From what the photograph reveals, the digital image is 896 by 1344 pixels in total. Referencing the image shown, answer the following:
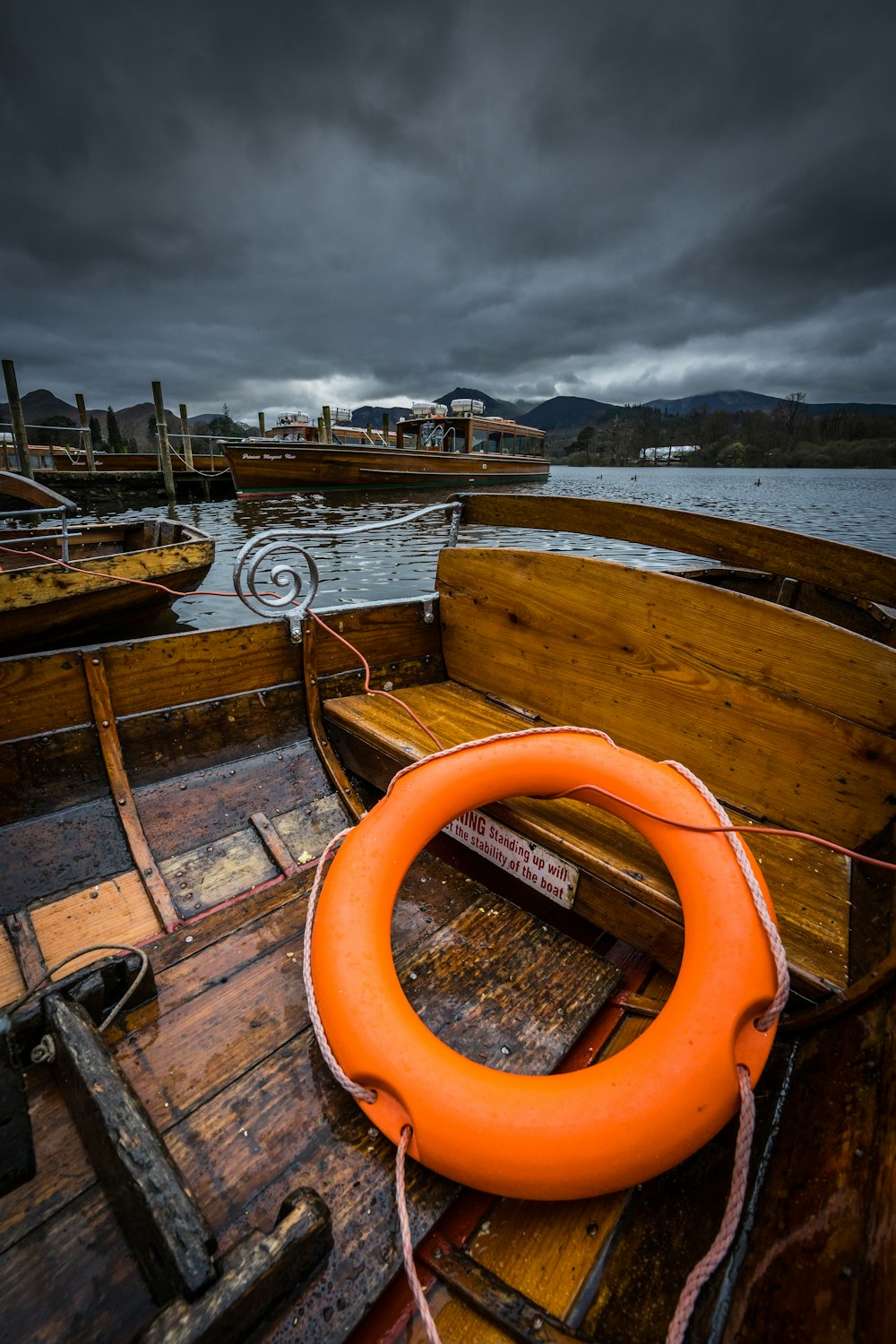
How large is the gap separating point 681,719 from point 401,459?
21.8m

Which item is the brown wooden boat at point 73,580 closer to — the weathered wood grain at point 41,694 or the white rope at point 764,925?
the weathered wood grain at point 41,694

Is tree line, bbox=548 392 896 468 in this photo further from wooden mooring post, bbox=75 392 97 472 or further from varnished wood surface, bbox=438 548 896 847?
varnished wood surface, bbox=438 548 896 847

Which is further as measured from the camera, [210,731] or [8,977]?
[210,731]

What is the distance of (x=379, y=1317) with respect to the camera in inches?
42.5

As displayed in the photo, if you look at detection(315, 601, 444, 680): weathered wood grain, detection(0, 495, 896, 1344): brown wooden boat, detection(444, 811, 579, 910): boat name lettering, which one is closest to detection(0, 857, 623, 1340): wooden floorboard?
detection(0, 495, 896, 1344): brown wooden boat

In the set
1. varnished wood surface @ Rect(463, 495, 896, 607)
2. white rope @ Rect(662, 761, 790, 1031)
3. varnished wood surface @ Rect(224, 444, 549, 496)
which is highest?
varnished wood surface @ Rect(224, 444, 549, 496)

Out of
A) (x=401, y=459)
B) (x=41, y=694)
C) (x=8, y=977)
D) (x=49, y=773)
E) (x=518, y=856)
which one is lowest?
(x=8, y=977)

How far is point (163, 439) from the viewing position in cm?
1778

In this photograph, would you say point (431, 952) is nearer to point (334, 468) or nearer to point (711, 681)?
point (711, 681)

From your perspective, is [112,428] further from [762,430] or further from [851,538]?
[762,430]

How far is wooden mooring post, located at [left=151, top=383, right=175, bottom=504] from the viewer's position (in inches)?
693

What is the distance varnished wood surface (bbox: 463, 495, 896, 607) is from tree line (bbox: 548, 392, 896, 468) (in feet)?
344

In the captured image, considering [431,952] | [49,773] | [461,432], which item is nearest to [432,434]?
[461,432]

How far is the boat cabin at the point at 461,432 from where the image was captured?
25469 millimetres
